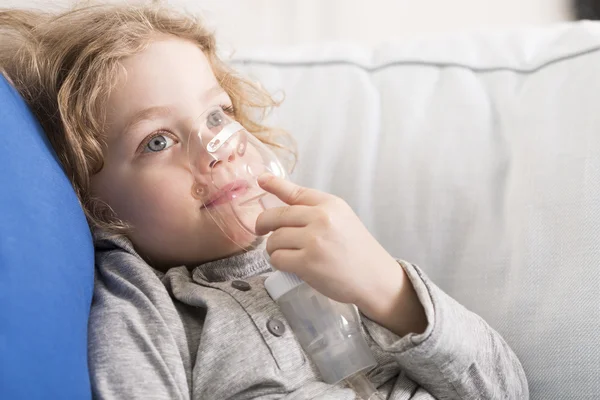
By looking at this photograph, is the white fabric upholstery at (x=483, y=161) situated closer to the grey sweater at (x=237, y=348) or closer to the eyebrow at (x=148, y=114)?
the grey sweater at (x=237, y=348)

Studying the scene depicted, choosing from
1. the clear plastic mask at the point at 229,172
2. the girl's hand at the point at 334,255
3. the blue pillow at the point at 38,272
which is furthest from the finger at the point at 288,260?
the blue pillow at the point at 38,272

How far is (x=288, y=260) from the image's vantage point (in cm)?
93

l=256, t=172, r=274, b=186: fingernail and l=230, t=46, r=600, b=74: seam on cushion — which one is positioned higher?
l=256, t=172, r=274, b=186: fingernail

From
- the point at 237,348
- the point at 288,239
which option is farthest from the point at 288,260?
the point at 237,348

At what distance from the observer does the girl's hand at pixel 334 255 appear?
92 centimetres

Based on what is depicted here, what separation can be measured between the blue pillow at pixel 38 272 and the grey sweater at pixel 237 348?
57 millimetres

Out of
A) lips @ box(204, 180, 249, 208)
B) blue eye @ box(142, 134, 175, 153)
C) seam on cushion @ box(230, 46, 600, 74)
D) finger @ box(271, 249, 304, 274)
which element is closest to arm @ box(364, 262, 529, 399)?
finger @ box(271, 249, 304, 274)

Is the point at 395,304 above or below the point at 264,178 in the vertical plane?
below

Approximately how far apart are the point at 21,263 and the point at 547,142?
75 centimetres

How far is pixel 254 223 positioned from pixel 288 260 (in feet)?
0.42

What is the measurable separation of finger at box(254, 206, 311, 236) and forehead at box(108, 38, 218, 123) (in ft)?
0.67

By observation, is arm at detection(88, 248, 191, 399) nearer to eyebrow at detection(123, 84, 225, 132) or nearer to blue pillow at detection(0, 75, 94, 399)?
blue pillow at detection(0, 75, 94, 399)

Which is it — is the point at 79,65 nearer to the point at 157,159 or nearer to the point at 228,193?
the point at 157,159

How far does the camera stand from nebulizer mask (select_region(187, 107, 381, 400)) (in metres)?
0.95
